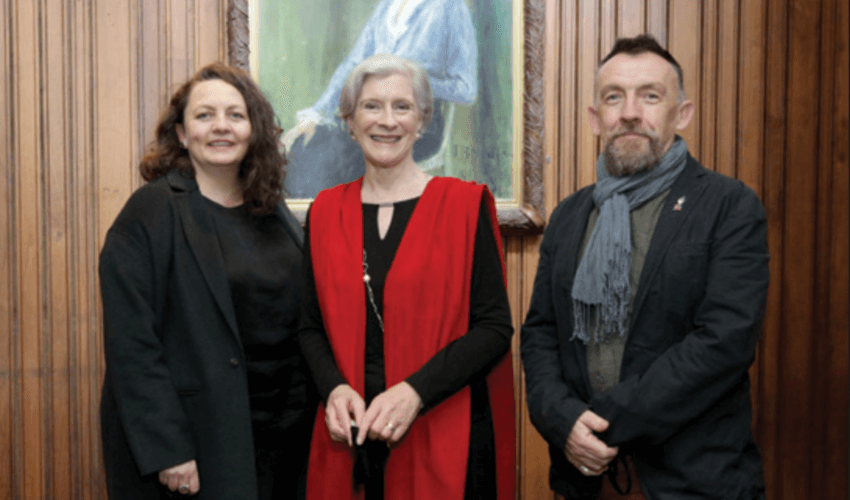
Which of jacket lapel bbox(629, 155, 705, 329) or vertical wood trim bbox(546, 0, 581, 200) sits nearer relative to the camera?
jacket lapel bbox(629, 155, 705, 329)

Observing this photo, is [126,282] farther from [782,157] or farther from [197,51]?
[782,157]

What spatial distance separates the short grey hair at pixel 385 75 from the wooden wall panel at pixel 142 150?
0.89 meters

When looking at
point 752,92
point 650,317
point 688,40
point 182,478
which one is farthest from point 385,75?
point 752,92

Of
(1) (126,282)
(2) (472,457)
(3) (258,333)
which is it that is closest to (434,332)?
(2) (472,457)

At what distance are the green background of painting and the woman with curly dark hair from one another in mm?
559

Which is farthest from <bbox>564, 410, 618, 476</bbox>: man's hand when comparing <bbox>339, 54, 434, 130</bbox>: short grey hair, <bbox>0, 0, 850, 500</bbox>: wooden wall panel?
<bbox>0, 0, 850, 500</bbox>: wooden wall panel

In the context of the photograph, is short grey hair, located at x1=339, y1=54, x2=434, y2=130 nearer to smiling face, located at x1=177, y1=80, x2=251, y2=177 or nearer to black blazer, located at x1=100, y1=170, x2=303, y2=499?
smiling face, located at x1=177, y1=80, x2=251, y2=177

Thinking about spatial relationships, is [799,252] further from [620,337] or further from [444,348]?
[444,348]

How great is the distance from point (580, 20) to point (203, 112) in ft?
4.92

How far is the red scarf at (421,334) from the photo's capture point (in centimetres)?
155

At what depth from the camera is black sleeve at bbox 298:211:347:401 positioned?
1.57 m

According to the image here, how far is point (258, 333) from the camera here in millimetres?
1716

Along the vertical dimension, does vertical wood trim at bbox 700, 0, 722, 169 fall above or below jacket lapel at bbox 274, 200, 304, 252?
above

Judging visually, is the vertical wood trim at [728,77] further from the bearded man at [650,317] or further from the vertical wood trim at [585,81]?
the bearded man at [650,317]
